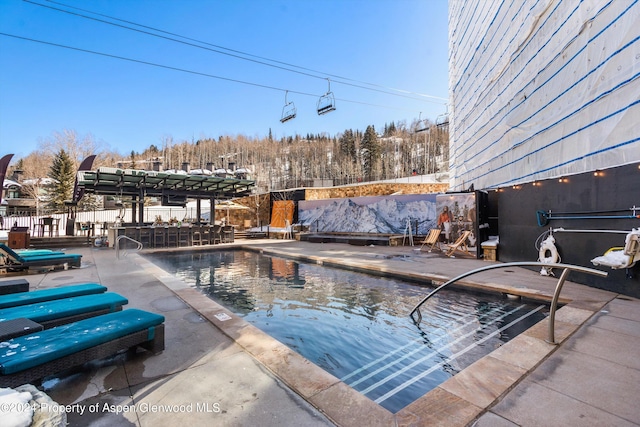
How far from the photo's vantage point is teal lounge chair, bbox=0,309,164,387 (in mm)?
1848

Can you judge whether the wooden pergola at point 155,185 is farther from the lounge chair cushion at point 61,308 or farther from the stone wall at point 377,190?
the stone wall at point 377,190

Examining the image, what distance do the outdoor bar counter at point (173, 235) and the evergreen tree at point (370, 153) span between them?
36.6m

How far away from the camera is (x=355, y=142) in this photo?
58344 mm

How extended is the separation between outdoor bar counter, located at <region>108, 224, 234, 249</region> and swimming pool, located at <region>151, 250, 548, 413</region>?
7.24m

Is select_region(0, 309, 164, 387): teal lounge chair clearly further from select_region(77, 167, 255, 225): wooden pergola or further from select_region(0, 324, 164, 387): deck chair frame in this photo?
select_region(77, 167, 255, 225): wooden pergola

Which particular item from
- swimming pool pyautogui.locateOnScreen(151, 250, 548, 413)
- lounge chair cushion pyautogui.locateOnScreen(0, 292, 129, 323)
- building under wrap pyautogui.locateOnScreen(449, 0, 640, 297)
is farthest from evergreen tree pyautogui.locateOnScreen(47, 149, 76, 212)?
building under wrap pyautogui.locateOnScreen(449, 0, 640, 297)

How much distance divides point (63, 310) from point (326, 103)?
1044 cm

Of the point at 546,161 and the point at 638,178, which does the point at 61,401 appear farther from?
the point at 546,161

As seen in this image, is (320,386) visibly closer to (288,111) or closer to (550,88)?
(550,88)

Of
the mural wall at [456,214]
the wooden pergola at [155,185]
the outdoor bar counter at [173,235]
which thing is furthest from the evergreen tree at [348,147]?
the mural wall at [456,214]

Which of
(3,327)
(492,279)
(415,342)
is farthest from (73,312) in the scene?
(492,279)

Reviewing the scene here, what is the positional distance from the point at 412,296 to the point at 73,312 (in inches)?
190

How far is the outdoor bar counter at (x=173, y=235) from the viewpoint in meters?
12.7

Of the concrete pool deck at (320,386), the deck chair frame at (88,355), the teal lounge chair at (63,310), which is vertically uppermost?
the teal lounge chair at (63,310)
